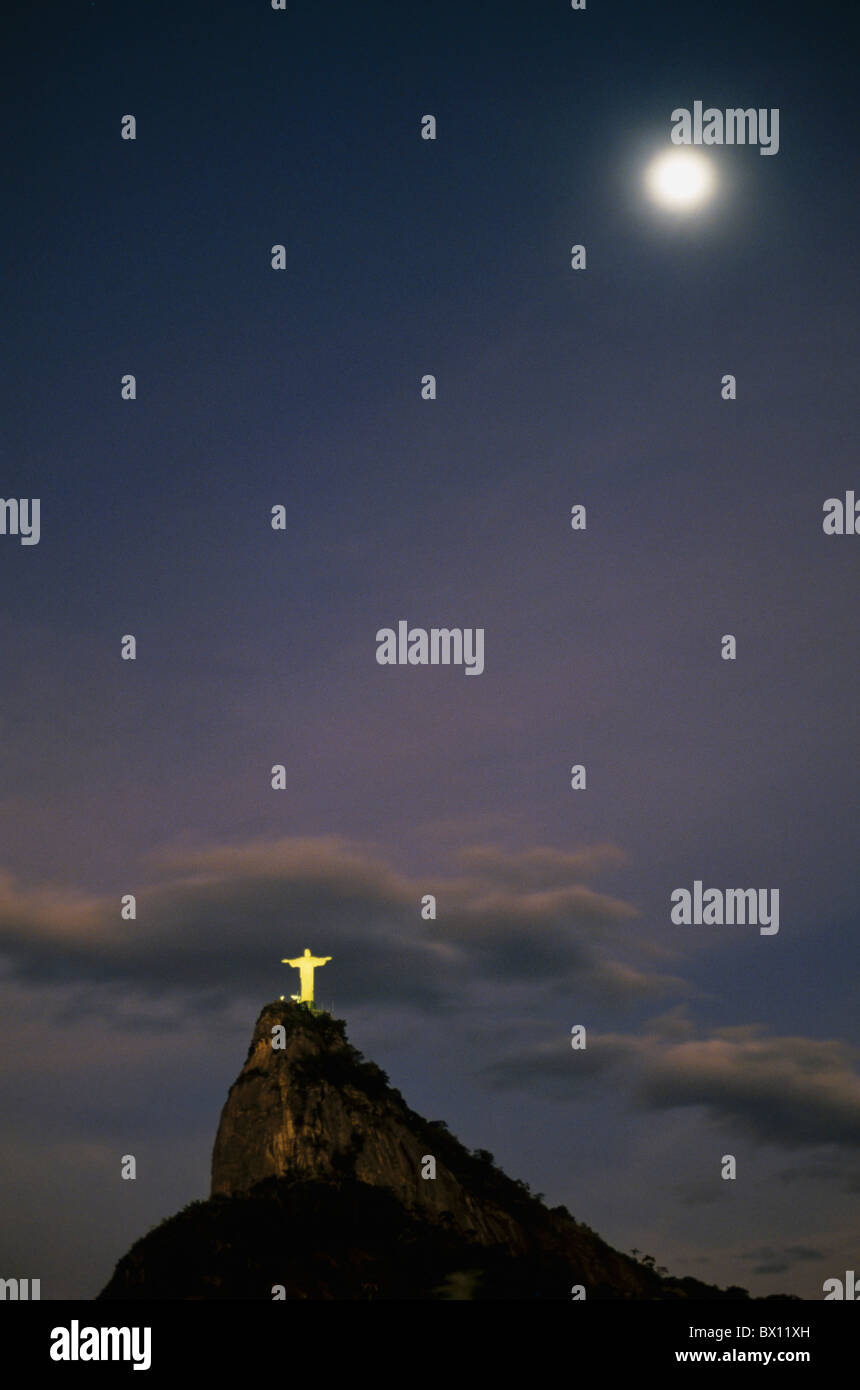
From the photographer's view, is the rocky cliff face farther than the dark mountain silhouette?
Yes

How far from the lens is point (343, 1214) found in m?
147

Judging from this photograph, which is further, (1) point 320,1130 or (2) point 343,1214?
(1) point 320,1130

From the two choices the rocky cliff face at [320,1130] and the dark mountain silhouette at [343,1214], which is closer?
the dark mountain silhouette at [343,1214]

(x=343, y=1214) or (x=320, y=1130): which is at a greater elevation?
(x=320, y=1130)

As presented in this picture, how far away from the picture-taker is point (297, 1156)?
5935 inches

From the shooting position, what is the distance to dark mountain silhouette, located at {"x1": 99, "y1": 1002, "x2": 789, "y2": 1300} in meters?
141

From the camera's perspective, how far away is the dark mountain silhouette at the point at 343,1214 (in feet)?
462
